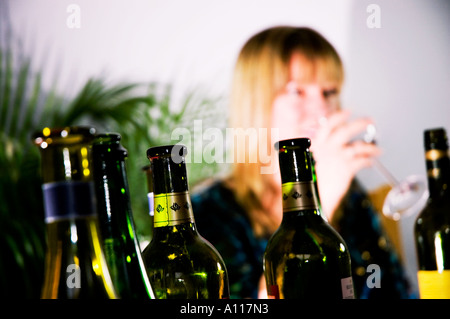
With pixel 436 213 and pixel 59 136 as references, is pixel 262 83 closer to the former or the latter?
pixel 436 213

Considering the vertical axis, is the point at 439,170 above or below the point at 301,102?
below

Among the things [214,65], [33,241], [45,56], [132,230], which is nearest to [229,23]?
[214,65]

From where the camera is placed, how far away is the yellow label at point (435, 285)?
458 mm

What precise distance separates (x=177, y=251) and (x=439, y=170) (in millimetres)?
301

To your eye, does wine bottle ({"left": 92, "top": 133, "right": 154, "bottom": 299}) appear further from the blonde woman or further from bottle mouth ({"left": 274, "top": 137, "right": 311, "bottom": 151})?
the blonde woman

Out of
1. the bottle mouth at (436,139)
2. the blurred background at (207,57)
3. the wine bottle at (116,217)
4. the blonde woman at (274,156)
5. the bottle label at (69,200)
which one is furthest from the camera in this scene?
the blurred background at (207,57)

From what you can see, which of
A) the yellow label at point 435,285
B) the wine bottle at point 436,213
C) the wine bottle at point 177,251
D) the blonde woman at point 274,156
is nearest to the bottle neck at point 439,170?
the wine bottle at point 436,213

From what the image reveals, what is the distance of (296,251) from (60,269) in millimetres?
201

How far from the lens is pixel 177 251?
414 mm

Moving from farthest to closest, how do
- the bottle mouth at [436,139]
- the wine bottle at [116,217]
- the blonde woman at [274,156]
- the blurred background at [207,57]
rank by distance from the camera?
the blurred background at [207,57] → the blonde woman at [274,156] → the bottle mouth at [436,139] → the wine bottle at [116,217]

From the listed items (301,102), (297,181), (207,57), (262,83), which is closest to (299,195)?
(297,181)

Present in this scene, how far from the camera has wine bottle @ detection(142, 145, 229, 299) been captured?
0.39 metres

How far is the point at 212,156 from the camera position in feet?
7.74

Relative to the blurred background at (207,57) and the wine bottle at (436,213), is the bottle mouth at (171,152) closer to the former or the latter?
the wine bottle at (436,213)
